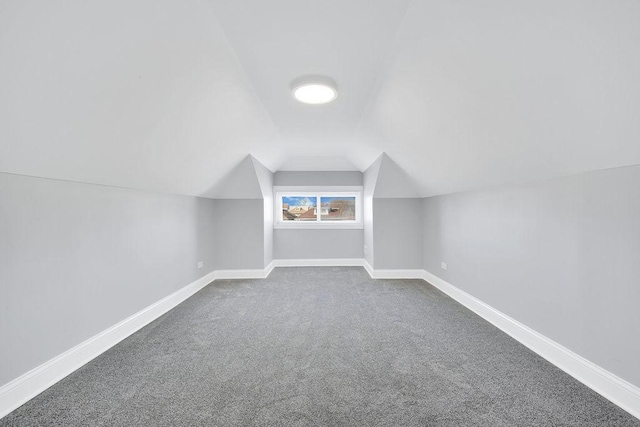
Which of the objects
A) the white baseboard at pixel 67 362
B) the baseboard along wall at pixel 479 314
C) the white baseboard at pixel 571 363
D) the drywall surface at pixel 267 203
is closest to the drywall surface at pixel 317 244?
the drywall surface at pixel 267 203

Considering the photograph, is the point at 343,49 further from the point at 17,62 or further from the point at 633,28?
the point at 17,62

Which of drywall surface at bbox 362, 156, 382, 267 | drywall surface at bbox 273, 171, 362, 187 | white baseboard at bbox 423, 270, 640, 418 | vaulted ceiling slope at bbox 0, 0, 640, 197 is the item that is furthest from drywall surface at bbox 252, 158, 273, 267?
white baseboard at bbox 423, 270, 640, 418

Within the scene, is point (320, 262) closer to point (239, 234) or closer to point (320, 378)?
point (239, 234)

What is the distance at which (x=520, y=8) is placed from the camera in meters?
1.23

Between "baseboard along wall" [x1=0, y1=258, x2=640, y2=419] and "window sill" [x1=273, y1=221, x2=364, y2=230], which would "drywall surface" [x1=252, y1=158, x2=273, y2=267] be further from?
"baseboard along wall" [x1=0, y1=258, x2=640, y2=419]

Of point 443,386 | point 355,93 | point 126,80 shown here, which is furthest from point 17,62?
point 443,386

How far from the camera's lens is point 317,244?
5.74m

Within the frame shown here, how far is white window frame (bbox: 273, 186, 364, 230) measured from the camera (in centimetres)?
575

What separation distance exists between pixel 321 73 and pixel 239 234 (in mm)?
3351

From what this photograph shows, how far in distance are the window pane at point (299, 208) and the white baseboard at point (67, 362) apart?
126 inches

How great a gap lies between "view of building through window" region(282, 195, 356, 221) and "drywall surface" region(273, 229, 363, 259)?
358mm

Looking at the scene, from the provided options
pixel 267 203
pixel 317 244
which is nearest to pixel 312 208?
pixel 317 244

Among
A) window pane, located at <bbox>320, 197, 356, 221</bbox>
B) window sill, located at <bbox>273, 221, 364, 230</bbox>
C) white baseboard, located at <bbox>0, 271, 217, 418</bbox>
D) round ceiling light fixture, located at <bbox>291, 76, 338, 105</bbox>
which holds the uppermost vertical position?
round ceiling light fixture, located at <bbox>291, 76, 338, 105</bbox>

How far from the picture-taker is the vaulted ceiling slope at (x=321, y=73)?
122 cm
